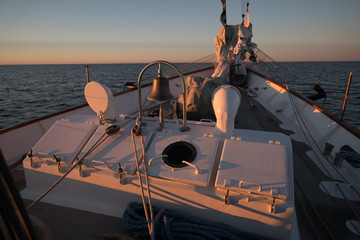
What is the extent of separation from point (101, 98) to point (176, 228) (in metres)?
2.71

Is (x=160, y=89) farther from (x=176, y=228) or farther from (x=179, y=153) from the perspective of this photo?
(x=176, y=228)

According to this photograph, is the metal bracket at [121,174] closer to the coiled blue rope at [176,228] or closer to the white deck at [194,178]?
the white deck at [194,178]

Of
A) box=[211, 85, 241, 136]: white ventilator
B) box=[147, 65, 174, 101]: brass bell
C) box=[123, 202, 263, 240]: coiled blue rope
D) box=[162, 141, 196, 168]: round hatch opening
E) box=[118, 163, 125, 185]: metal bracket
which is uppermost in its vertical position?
box=[147, 65, 174, 101]: brass bell

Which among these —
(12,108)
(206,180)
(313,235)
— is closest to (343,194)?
(313,235)

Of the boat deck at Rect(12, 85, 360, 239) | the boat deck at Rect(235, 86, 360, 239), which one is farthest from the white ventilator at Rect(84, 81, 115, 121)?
the boat deck at Rect(235, 86, 360, 239)

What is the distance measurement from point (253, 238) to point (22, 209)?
110 inches

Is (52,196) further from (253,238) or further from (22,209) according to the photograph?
(253,238)

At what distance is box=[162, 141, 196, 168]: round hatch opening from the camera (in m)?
3.28

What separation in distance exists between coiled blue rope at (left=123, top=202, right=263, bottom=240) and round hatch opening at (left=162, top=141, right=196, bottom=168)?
2.38 ft

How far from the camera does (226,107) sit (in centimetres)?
361

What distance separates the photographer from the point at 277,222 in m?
2.78

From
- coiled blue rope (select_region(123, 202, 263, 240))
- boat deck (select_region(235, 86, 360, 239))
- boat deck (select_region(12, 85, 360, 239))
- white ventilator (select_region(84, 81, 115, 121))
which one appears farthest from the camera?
white ventilator (select_region(84, 81, 115, 121))

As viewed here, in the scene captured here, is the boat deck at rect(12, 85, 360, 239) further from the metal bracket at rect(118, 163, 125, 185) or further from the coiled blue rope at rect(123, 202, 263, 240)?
the metal bracket at rect(118, 163, 125, 185)

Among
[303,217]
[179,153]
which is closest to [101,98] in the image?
[179,153]
